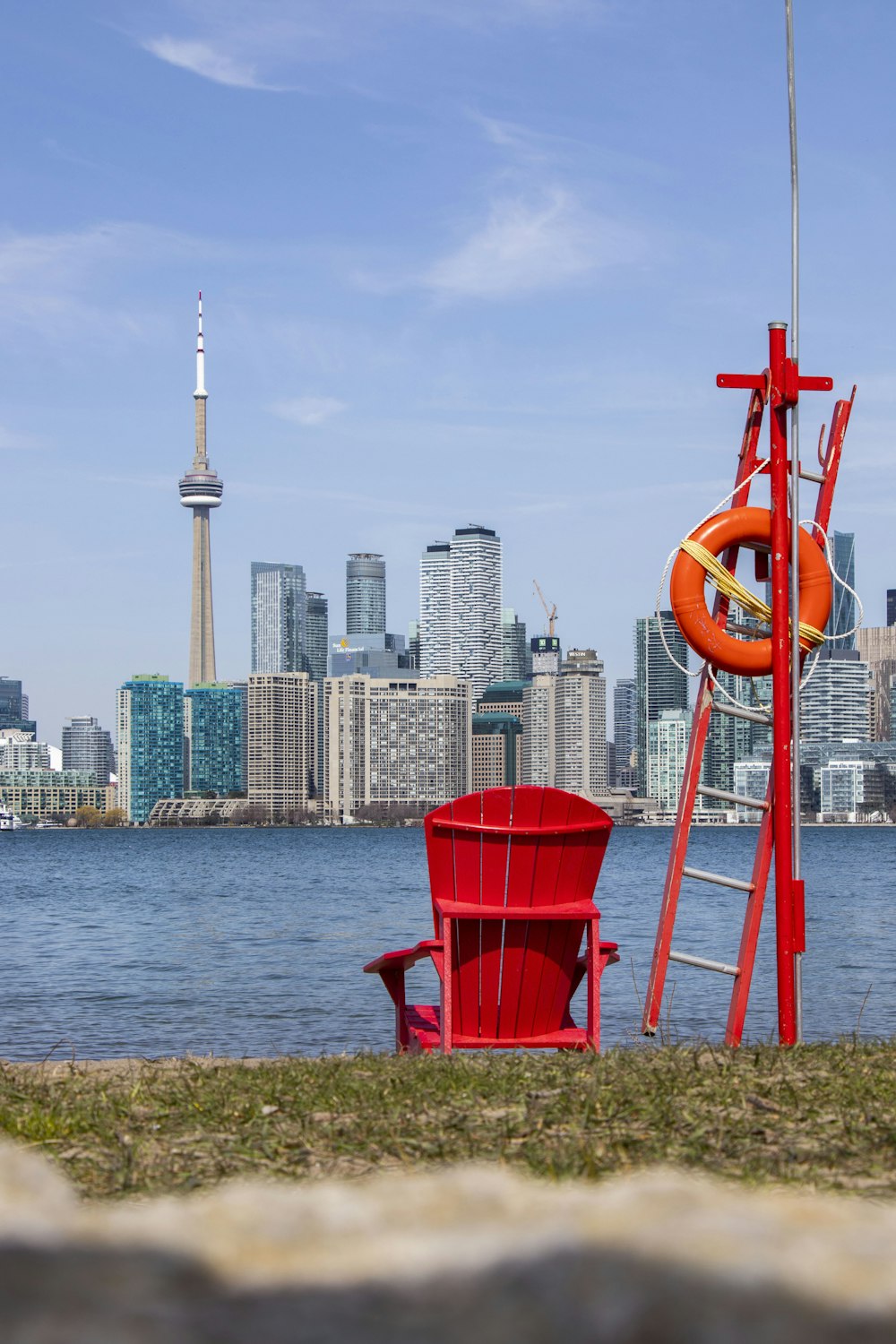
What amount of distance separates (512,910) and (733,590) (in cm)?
176

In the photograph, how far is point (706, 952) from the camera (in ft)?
65.0

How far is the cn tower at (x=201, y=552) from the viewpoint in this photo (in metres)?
187

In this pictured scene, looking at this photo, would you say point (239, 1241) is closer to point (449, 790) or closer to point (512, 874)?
point (512, 874)

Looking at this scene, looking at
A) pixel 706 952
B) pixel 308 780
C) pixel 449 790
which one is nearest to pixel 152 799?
pixel 308 780

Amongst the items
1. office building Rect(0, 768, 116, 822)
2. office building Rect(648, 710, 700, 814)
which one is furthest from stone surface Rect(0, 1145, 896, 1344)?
office building Rect(0, 768, 116, 822)

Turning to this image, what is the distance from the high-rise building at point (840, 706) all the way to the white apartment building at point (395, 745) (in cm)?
3752

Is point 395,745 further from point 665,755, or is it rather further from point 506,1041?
point 506,1041

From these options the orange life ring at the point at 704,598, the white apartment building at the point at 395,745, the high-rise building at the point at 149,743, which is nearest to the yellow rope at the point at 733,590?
the orange life ring at the point at 704,598

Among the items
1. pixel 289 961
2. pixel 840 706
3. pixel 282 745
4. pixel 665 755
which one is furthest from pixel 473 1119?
pixel 282 745

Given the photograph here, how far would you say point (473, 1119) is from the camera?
377 cm

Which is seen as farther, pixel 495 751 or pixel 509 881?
pixel 495 751

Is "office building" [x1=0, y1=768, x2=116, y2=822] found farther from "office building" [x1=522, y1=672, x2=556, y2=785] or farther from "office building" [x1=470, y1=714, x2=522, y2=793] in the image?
"office building" [x1=522, y1=672, x2=556, y2=785]

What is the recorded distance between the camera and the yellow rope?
22.1 ft

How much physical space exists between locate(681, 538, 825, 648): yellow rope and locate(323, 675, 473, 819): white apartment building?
15005 centimetres
